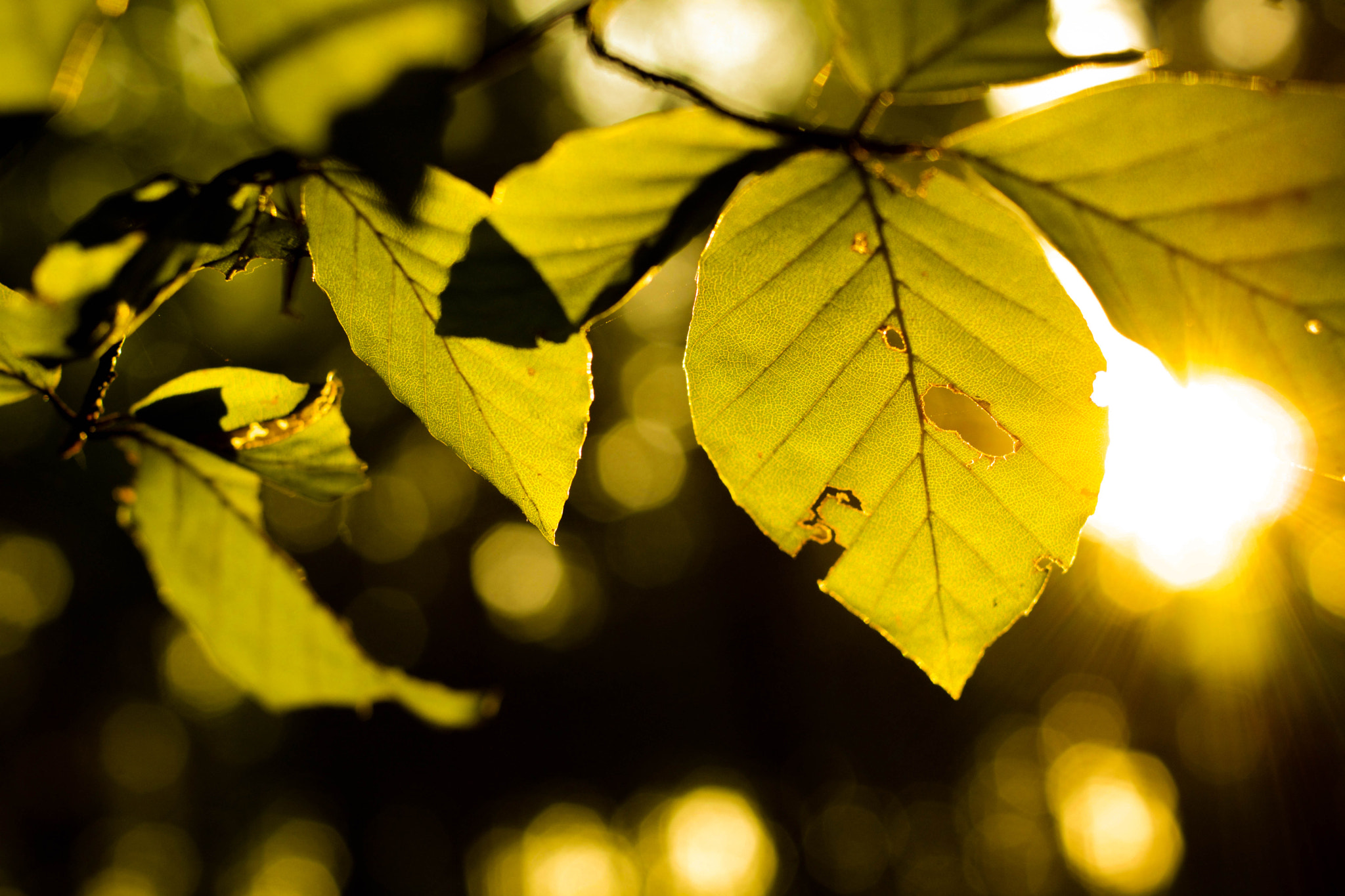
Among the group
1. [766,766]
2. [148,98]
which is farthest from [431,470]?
[766,766]

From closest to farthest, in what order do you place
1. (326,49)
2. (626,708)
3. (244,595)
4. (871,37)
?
(326,49)
(871,37)
(244,595)
(626,708)

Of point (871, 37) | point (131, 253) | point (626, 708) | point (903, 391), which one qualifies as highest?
point (871, 37)

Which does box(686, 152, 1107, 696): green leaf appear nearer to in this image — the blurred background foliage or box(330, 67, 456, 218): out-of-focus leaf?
box(330, 67, 456, 218): out-of-focus leaf

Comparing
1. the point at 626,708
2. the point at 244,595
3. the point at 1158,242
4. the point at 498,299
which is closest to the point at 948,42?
the point at 1158,242

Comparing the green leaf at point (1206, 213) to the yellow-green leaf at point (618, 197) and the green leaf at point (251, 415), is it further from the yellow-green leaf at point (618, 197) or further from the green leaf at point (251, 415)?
the green leaf at point (251, 415)

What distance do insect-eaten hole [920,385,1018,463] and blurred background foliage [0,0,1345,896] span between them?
8.73 meters

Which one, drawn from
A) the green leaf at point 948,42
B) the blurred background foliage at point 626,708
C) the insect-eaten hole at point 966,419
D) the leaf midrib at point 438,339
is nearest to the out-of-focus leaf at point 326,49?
the leaf midrib at point 438,339

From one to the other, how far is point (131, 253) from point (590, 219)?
233 millimetres

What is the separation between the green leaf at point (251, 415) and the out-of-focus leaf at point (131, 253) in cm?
18

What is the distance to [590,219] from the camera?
0.41 m

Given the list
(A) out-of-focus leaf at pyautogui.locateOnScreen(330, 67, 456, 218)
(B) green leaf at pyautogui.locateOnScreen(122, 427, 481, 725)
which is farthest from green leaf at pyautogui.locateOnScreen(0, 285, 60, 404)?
(A) out-of-focus leaf at pyautogui.locateOnScreen(330, 67, 456, 218)

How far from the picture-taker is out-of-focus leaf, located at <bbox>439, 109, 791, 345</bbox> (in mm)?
408

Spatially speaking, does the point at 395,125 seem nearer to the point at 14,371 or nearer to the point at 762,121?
the point at 762,121

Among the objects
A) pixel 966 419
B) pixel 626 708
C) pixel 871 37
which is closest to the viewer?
pixel 871 37
